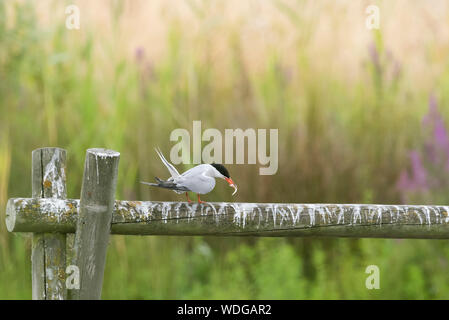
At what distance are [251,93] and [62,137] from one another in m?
1.14

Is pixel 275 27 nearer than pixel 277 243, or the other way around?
pixel 277 243

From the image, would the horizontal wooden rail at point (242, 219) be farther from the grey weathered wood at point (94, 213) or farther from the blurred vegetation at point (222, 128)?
the blurred vegetation at point (222, 128)

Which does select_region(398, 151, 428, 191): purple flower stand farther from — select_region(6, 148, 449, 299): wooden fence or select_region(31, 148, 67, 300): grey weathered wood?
select_region(31, 148, 67, 300): grey weathered wood

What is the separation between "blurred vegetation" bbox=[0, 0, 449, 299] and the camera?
333 cm

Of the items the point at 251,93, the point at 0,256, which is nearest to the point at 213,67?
the point at 251,93

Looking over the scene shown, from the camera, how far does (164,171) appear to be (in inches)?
139

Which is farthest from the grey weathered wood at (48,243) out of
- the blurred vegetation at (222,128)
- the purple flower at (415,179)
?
the purple flower at (415,179)

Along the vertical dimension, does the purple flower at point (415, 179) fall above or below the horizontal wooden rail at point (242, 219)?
above

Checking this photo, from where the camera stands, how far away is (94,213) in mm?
2000

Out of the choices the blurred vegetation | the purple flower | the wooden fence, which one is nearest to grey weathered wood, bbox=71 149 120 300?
the wooden fence

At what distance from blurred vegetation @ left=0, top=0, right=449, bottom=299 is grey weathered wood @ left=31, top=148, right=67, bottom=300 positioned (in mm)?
1198

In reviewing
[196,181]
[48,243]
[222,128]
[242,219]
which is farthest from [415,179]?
[48,243]

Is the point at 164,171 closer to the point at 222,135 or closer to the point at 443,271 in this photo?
the point at 222,135

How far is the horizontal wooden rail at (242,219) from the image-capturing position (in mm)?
2051
